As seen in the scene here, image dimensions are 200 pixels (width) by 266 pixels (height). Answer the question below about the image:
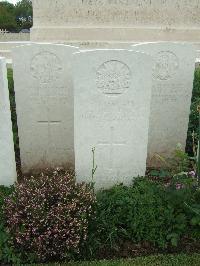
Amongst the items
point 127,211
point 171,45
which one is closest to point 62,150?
point 127,211

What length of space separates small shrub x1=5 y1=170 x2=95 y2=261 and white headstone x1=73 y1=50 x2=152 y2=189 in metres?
0.64

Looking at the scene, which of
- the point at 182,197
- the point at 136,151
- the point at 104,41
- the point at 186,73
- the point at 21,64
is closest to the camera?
the point at 182,197

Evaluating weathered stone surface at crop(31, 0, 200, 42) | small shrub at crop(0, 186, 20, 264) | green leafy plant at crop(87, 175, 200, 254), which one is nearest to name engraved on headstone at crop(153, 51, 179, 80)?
green leafy plant at crop(87, 175, 200, 254)

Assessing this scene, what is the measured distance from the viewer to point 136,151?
450cm

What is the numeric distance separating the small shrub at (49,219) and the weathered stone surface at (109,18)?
9042 mm

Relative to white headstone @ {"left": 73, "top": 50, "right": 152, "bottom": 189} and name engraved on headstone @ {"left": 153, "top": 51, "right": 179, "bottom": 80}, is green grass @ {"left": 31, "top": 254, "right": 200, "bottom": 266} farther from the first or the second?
name engraved on headstone @ {"left": 153, "top": 51, "right": 179, "bottom": 80}

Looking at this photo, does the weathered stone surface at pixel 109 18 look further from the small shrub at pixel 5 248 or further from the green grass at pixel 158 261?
the green grass at pixel 158 261

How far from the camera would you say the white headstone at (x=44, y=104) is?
4.94 m

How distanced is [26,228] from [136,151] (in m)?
1.61

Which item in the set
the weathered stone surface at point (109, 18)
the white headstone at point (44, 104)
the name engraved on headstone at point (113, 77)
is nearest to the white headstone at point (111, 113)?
the name engraved on headstone at point (113, 77)

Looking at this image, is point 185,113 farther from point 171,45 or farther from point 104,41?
point 104,41

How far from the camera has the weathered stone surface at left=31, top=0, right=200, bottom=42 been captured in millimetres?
12023

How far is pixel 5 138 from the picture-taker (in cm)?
439

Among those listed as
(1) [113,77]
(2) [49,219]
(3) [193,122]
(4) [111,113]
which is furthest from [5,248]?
(3) [193,122]
